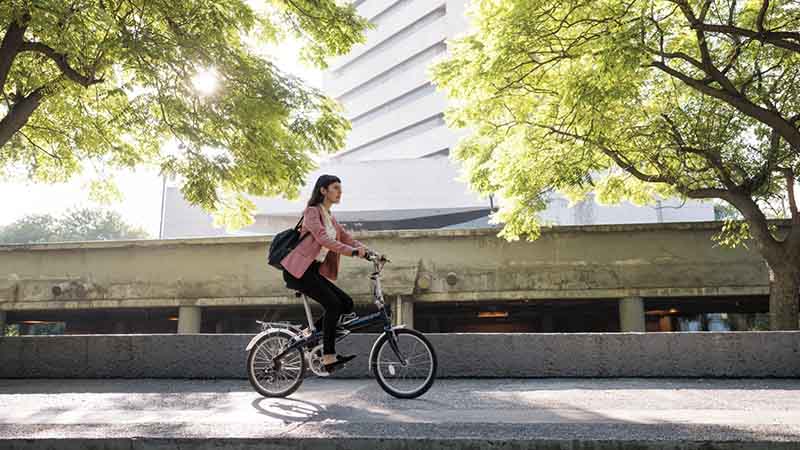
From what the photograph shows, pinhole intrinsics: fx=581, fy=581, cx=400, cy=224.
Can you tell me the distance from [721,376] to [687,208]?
3522 cm

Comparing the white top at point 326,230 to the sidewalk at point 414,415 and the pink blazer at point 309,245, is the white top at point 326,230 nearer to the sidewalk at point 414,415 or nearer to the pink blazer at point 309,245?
the pink blazer at point 309,245

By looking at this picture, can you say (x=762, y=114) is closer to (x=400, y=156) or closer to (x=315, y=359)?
(x=315, y=359)

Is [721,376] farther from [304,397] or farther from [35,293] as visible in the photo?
[35,293]

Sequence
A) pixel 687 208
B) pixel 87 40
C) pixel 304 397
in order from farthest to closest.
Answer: pixel 687 208 → pixel 87 40 → pixel 304 397

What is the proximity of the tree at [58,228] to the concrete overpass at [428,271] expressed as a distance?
51470 mm

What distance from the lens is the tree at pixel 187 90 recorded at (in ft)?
26.8

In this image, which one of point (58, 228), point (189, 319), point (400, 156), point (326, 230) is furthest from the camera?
point (400, 156)

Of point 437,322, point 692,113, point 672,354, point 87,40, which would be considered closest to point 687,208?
point 437,322

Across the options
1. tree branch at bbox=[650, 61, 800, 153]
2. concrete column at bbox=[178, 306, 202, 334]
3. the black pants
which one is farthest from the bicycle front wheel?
concrete column at bbox=[178, 306, 202, 334]

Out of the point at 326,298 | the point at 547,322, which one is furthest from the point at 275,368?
the point at 547,322

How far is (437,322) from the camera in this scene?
2741 centimetres

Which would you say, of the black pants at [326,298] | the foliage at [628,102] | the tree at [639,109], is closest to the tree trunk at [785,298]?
the tree at [639,109]

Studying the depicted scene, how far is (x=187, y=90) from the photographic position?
30.1 feet

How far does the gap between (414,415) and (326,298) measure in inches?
54.8
